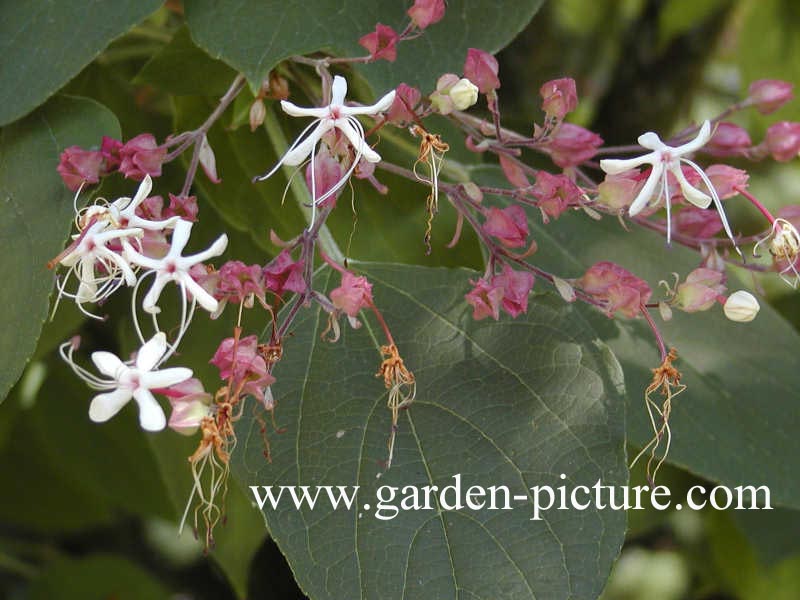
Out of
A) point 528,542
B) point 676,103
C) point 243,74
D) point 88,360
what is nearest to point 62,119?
point 243,74

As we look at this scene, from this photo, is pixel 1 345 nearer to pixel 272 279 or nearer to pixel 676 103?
pixel 272 279

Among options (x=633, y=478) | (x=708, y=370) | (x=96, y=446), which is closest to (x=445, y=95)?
(x=708, y=370)

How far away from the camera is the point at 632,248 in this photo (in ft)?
2.78

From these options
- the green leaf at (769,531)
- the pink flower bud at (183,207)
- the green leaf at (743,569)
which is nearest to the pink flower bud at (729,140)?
the pink flower bud at (183,207)

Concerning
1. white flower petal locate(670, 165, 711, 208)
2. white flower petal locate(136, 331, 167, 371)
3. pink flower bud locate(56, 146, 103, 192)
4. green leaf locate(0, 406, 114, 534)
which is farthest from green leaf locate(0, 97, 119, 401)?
green leaf locate(0, 406, 114, 534)

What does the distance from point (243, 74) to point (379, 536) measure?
0.28 metres

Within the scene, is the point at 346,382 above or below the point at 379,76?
below

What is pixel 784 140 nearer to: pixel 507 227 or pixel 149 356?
pixel 507 227

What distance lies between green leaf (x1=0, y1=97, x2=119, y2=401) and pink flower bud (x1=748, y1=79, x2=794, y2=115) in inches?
17.1

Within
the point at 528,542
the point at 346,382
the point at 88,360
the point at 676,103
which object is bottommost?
the point at 528,542

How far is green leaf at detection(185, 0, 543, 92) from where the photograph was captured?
635 mm

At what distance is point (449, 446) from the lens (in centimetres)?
61

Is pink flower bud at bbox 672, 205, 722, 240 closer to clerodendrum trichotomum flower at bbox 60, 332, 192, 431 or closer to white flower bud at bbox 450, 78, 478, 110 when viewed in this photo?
white flower bud at bbox 450, 78, 478, 110

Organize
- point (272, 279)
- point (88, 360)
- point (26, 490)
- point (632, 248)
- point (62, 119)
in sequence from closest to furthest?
point (272, 279) → point (62, 119) → point (632, 248) → point (88, 360) → point (26, 490)
